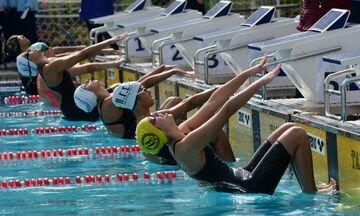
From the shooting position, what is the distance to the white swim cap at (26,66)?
1484cm

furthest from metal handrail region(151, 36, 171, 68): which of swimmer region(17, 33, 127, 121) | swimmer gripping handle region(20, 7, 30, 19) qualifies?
swimmer gripping handle region(20, 7, 30, 19)

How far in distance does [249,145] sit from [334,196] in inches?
88.7

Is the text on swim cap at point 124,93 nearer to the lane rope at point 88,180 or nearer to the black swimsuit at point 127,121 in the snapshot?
the black swimsuit at point 127,121

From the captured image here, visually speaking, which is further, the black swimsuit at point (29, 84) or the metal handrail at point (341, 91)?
the black swimsuit at point (29, 84)

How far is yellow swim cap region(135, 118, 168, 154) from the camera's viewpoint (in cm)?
903

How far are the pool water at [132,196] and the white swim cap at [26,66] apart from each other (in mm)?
3211

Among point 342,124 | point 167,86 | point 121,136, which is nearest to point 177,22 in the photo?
point 167,86

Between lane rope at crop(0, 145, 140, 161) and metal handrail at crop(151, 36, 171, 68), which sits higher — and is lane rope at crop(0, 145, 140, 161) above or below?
below

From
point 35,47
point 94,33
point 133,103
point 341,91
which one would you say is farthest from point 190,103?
point 94,33

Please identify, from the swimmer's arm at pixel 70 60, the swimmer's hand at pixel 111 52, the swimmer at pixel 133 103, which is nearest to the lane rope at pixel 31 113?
the swimmer's hand at pixel 111 52

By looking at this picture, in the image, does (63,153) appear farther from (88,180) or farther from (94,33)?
(94,33)

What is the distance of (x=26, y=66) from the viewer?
14945 mm

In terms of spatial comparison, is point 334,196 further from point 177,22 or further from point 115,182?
point 177,22

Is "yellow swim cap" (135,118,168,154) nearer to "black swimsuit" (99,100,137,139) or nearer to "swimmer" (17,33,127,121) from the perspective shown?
"black swimsuit" (99,100,137,139)
